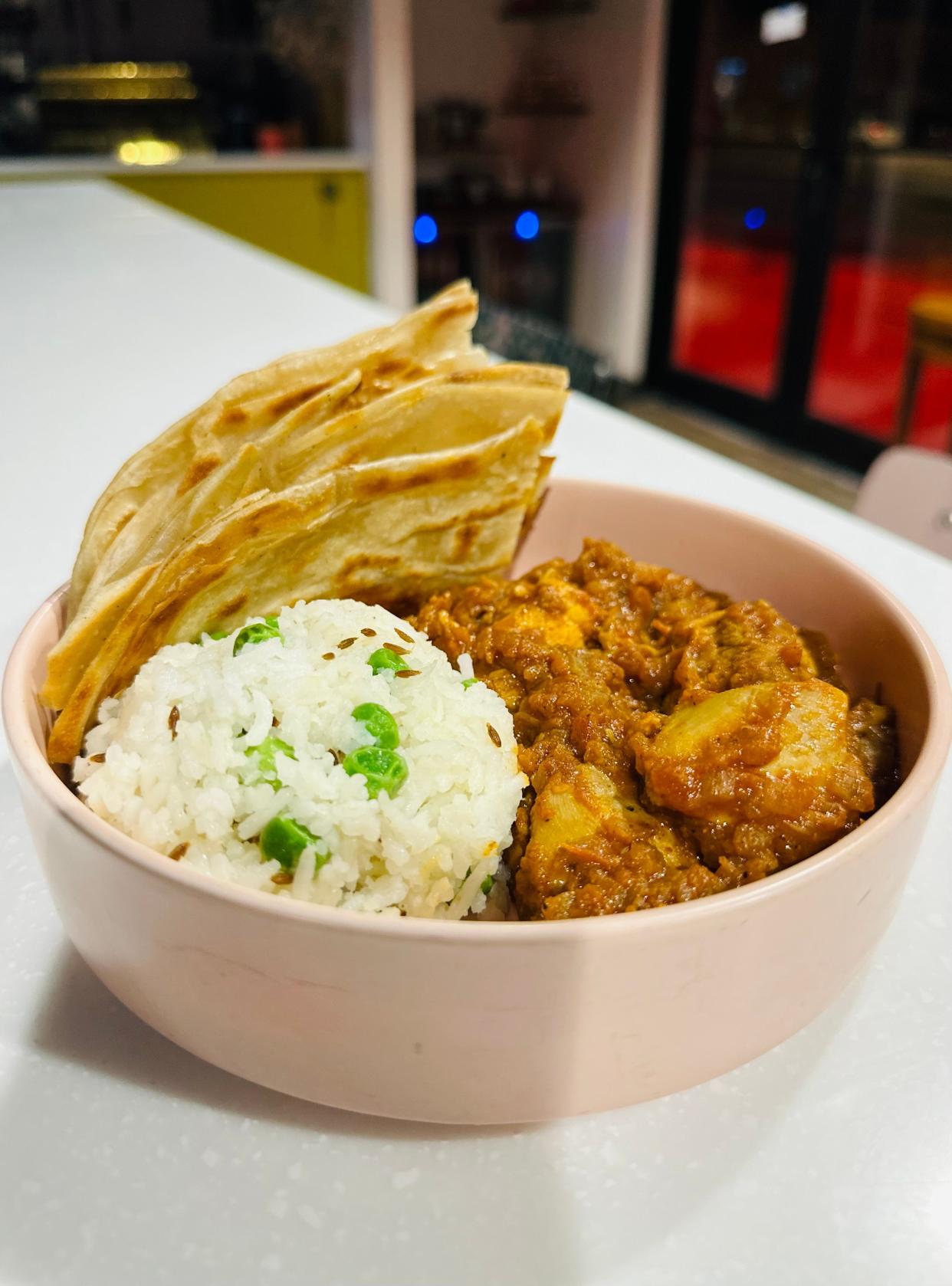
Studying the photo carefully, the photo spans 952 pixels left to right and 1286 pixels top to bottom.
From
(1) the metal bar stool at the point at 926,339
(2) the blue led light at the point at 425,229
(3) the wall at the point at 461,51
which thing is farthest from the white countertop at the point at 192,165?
(1) the metal bar stool at the point at 926,339

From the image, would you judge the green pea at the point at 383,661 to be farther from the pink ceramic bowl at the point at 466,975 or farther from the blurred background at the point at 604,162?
the blurred background at the point at 604,162

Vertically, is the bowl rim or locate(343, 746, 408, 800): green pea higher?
the bowl rim

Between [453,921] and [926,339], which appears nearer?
[453,921]

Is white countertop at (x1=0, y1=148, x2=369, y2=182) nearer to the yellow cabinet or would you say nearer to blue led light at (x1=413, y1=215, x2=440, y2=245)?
the yellow cabinet

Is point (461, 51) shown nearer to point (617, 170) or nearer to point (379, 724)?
point (617, 170)

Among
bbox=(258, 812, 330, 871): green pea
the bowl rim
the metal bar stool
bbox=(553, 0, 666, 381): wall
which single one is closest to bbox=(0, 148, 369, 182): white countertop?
bbox=(553, 0, 666, 381): wall

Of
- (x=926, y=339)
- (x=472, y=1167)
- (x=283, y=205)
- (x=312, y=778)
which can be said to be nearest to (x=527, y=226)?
(x=283, y=205)
